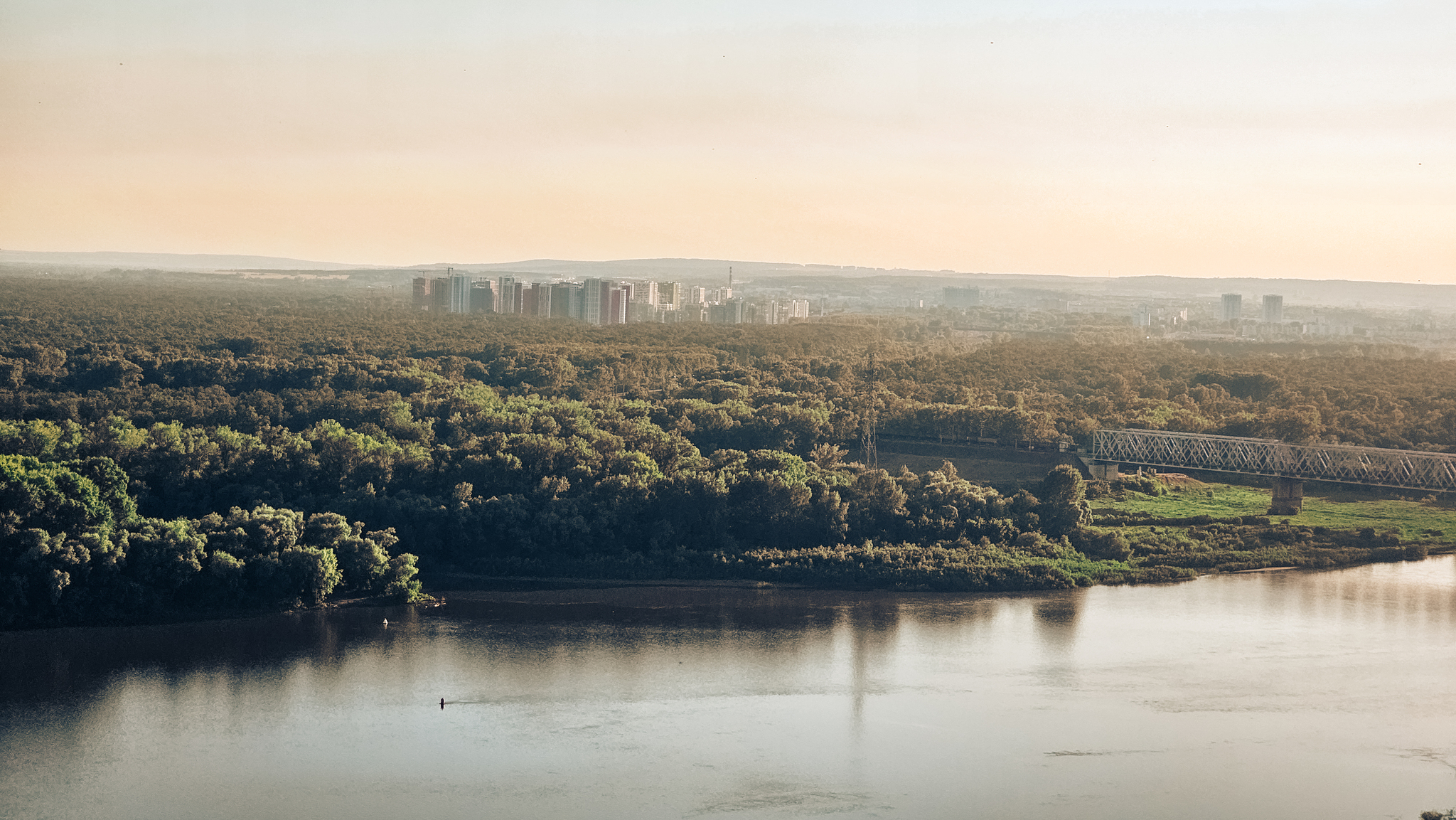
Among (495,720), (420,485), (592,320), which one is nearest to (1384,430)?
(420,485)

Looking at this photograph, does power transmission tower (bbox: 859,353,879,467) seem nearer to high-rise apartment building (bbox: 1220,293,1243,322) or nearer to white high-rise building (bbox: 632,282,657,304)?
white high-rise building (bbox: 632,282,657,304)

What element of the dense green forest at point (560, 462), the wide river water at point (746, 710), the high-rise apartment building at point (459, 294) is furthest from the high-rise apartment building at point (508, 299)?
the wide river water at point (746, 710)

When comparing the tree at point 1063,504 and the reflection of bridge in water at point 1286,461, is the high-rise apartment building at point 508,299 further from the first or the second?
the tree at point 1063,504

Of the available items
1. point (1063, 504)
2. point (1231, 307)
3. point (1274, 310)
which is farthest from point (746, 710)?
point (1231, 307)

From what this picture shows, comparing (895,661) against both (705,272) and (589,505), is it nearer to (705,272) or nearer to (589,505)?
(589,505)

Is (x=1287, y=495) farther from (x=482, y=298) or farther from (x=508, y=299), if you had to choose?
(x=482, y=298)
